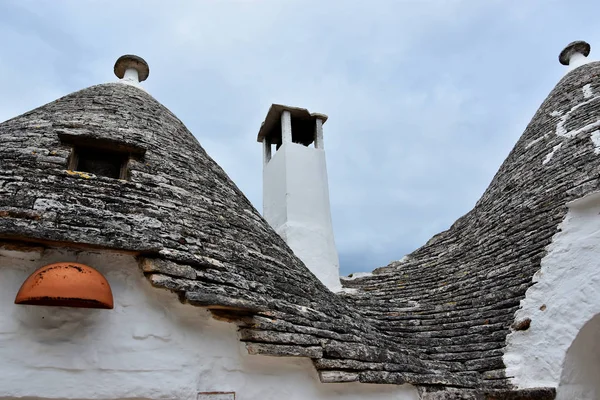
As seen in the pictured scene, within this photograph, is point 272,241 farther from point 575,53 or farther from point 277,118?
point 575,53

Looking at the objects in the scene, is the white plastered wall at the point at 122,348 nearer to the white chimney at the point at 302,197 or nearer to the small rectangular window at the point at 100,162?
the small rectangular window at the point at 100,162

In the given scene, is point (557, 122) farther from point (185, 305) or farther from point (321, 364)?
point (185, 305)

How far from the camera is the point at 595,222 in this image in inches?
176

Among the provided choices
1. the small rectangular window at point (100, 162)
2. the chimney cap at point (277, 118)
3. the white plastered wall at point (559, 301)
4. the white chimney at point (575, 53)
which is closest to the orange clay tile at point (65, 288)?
the small rectangular window at point (100, 162)

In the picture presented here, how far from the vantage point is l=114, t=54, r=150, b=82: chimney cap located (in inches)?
279

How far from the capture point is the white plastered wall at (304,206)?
25.1 feet

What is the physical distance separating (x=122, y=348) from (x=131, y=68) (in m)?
5.36

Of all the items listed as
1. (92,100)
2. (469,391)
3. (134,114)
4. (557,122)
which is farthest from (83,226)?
(557,122)

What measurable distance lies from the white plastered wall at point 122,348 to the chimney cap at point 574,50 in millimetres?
8724

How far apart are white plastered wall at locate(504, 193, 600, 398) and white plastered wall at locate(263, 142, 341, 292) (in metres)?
3.34

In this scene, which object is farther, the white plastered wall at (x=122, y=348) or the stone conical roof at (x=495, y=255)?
the stone conical roof at (x=495, y=255)

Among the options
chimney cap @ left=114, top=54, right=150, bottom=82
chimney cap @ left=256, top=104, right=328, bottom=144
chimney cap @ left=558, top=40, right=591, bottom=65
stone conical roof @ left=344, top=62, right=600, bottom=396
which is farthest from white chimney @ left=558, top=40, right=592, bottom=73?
chimney cap @ left=114, top=54, right=150, bottom=82

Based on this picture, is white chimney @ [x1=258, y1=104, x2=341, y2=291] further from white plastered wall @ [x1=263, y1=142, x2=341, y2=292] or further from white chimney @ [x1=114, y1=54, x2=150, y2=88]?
white chimney @ [x1=114, y1=54, x2=150, y2=88]

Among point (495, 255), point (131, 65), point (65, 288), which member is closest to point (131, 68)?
point (131, 65)
